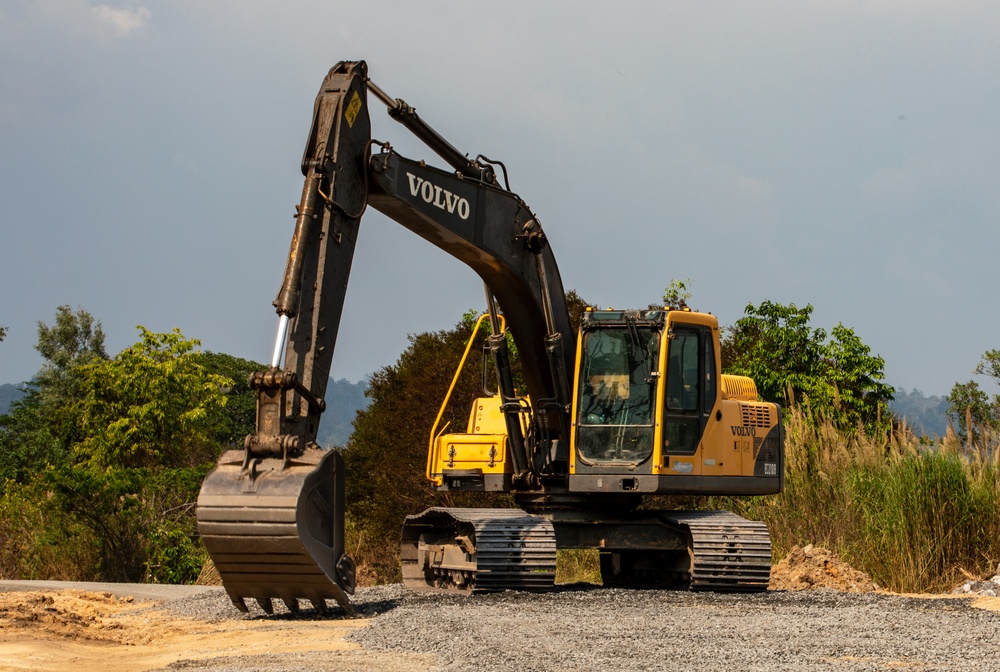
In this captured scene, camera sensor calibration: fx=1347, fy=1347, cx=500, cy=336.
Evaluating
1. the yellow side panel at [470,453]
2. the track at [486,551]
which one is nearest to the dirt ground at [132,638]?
the track at [486,551]

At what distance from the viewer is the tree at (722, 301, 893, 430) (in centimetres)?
2334

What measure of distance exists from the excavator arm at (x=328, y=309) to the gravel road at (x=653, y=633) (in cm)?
86

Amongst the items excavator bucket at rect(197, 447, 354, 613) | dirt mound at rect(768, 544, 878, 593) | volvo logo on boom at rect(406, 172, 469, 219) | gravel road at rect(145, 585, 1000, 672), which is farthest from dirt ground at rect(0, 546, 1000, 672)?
volvo logo on boom at rect(406, 172, 469, 219)

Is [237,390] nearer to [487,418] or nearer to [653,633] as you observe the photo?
[487,418]

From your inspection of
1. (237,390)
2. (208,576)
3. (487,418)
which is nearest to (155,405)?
(208,576)

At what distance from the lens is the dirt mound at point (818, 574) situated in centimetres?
1461

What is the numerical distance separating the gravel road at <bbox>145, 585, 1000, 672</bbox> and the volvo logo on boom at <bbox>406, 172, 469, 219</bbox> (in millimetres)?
3559

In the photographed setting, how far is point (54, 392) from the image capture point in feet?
182

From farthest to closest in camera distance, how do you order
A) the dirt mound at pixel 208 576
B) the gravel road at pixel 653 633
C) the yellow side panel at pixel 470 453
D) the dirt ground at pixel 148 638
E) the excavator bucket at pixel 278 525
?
the dirt mound at pixel 208 576 → the yellow side panel at pixel 470 453 → the excavator bucket at pixel 278 525 → the dirt ground at pixel 148 638 → the gravel road at pixel 653 633

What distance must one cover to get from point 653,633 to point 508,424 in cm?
510

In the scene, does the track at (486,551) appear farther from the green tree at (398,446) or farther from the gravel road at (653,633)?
the green tree at (398,446)

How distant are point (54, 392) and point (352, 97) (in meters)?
47.5

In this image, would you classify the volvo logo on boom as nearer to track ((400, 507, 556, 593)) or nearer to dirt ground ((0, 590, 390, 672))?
track ((400, 507, 556, 593))

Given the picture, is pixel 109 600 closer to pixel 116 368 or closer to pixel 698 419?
pixel 698 419
